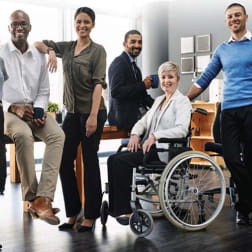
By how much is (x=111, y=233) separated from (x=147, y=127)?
0.76 m

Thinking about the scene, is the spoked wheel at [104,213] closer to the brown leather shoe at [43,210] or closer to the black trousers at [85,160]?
the black trousers at [85,160]

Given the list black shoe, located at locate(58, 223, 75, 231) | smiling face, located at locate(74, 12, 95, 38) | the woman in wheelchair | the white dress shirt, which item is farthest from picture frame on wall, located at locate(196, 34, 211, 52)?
black shoe, located at locate(58, 223, 75, 231)

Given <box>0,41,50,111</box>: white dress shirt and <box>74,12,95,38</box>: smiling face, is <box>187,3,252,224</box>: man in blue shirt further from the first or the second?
<box>0,41,50,111</box>: white dress shirt

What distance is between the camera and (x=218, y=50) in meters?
3.55

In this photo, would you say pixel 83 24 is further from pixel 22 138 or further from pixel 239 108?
pixel 239 108

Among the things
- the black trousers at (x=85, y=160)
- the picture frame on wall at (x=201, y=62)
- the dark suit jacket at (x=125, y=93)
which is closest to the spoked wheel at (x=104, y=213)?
the black trousers at (x=85, y=160)

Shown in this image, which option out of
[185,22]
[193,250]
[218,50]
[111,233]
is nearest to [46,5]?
[185,22]

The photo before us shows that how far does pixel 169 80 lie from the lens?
11.3 feet

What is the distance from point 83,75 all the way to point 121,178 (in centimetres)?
70

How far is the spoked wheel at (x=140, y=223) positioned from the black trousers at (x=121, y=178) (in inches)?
4.2

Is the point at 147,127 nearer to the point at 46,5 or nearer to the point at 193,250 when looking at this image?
the point at 193,250

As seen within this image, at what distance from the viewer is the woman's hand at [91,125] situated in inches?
124

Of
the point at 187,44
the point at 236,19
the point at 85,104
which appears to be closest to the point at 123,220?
the point at 85,104

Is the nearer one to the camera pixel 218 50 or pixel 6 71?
pixel 6 71
